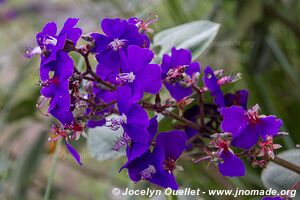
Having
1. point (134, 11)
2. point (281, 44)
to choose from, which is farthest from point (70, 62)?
point (281, 44)

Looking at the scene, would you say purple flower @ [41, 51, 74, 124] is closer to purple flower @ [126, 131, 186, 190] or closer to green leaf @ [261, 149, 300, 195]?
purple flower @ [126, 131, 186, 190]

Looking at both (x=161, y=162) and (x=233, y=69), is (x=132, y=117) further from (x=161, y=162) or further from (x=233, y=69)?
(x=233, y=69)

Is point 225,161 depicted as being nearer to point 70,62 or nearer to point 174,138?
point 174,138

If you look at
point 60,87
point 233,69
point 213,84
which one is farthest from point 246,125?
point 233,69

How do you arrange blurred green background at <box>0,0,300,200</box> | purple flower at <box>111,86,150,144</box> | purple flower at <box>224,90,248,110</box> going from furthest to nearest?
blurred green background at <box>0,0,300,200</box> → purple flower at <box>224,90,248,110</box> → purple flower at <box>111,86,150,144</box>

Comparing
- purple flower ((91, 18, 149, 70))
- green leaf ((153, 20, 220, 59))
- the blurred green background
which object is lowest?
the blurred green background

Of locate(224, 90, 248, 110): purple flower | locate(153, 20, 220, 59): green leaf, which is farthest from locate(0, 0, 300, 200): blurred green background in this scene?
locate(224, 90, 248, 110): purple flower

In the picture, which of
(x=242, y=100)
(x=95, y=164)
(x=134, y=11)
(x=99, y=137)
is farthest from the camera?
(x=95, y=164)
